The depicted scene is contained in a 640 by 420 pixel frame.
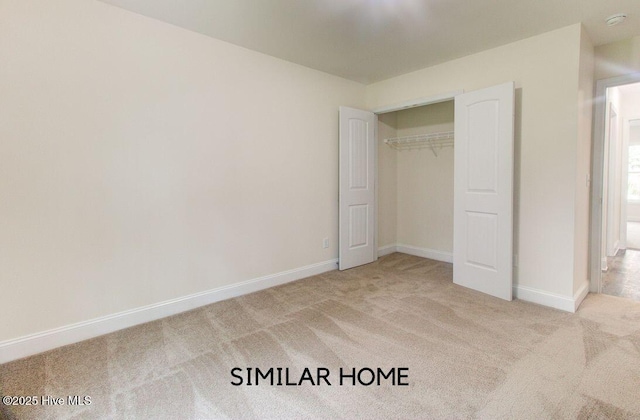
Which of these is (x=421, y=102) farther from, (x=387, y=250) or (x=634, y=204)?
(x=634, y=204)

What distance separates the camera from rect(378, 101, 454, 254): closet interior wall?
4484 mm

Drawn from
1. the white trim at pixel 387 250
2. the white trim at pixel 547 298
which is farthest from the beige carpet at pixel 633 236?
the white trim at pixel 387 250

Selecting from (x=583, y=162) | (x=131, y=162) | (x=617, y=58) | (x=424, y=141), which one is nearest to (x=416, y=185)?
(x=424, y=141)

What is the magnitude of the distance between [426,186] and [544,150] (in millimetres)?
1858

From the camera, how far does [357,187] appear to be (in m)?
4.25

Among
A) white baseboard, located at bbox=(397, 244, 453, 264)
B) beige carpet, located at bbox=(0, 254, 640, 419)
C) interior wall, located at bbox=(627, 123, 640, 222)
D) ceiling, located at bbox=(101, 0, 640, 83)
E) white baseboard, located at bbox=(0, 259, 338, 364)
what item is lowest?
beige carpet, located at bbox=(0, 254, 640, 419)

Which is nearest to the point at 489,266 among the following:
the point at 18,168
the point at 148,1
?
the point at 148,1

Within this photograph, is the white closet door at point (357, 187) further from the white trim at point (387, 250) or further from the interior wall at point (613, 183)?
the interior wall at point (613, 183)

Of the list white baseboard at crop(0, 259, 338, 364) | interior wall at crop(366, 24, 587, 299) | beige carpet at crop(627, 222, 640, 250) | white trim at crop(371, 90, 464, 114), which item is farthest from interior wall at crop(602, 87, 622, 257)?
white baseboard at crop(0, 259, 338, 364)

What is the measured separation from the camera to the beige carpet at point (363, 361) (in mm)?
1670

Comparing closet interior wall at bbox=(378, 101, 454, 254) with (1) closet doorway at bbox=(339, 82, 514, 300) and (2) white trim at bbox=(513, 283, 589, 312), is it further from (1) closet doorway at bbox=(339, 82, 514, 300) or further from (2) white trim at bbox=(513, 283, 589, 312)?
(2) white trim at bbox=(513, 283, 589, 312)

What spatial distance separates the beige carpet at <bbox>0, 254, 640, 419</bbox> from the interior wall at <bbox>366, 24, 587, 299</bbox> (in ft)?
1.40

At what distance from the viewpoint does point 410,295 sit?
3225mm

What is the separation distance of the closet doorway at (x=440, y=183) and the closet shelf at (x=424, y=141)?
1cm
